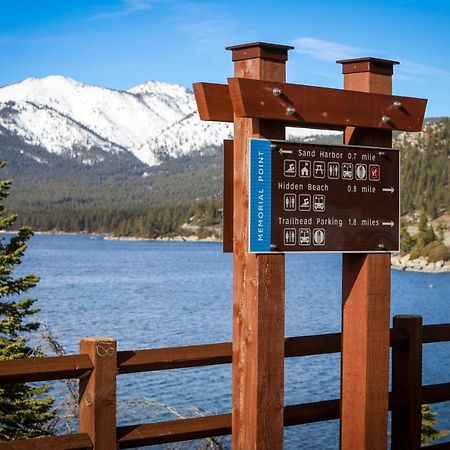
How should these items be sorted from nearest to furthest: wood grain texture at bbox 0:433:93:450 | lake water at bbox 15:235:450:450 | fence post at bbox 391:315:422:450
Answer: wood grain texture at bbox 0:433:93:450
fence post at bbox 391:315:422:450
lake water at bbox 15:235:450:450

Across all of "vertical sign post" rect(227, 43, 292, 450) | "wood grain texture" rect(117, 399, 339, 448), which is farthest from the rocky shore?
"vertical sign post" rect(227, 43, 292, 450)

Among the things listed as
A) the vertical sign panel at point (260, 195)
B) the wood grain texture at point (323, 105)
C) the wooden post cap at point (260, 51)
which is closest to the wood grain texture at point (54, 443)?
the vertical sign panel at point (260, 195)

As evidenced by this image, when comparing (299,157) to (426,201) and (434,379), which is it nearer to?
(434,379)

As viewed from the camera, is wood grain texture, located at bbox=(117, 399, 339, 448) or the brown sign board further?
wood grain texture, located at bbox=(117, 399, 339, 448)

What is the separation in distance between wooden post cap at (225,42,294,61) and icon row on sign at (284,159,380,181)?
60cm

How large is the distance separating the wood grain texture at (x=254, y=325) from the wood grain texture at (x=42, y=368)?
86 cm

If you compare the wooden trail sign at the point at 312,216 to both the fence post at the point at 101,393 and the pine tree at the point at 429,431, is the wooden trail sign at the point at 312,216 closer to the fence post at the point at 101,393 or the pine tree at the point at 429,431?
the fence post at the point at 101,393

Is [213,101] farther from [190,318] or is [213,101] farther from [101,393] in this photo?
[190,318]

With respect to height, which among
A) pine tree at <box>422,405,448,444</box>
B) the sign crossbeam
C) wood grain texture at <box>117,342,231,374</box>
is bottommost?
pine tree at <box>422,405,448,444</box>

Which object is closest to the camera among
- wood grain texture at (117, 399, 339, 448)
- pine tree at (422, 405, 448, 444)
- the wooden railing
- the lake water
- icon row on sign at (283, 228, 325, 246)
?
the wooden railing

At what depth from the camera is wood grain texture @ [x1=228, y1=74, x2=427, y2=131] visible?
511 cm

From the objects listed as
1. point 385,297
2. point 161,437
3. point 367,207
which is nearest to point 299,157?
point 367,207

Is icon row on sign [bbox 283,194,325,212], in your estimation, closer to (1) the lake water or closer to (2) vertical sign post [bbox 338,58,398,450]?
(2) vertical sign post [bbox 338,58,398,450]

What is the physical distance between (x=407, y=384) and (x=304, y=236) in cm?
180
